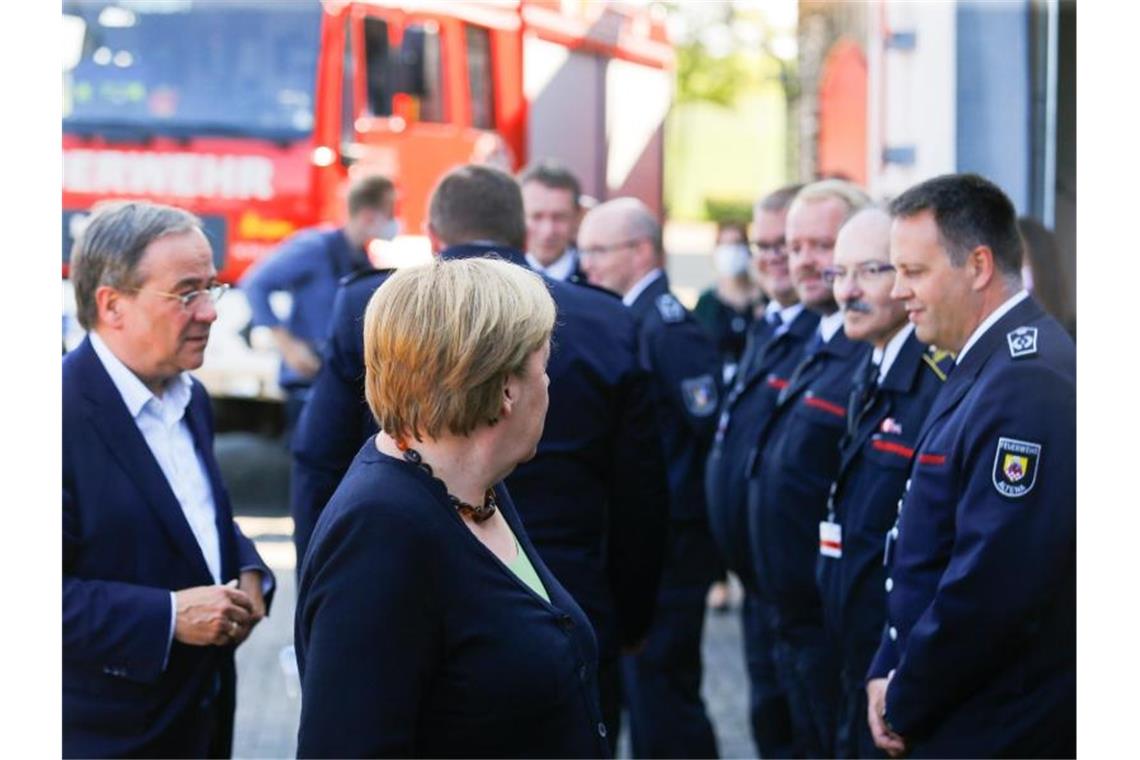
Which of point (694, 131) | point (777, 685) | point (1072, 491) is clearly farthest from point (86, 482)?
point (694, 131)

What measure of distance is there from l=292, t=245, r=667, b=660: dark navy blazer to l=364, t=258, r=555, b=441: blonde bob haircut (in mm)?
1696

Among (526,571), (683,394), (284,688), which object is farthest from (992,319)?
(284,688)

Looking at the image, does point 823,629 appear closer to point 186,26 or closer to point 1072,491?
point 1072,491

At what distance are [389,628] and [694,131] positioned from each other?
27.4m

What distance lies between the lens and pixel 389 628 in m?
2.30

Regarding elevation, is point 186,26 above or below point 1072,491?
above

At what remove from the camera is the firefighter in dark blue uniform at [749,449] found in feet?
18.4

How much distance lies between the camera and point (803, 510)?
16.2 feet

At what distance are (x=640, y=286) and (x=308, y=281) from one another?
3070mm

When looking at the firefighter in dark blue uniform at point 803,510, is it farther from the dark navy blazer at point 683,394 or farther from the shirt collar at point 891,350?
the dark navy blazer at point 683,394

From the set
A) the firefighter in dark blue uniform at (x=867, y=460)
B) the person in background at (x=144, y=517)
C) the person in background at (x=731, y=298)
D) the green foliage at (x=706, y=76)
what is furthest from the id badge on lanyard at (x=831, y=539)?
Answer: the green foliage at (x=706, y=76)

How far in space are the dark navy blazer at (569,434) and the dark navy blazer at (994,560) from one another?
89 centimetres

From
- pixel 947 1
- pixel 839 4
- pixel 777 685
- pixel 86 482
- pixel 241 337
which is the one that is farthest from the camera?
pixel 839 4
